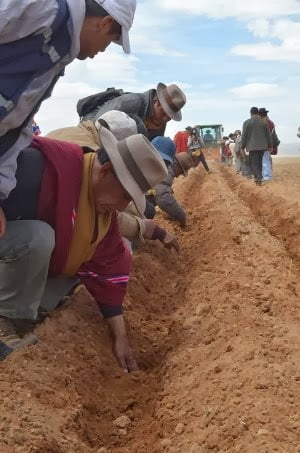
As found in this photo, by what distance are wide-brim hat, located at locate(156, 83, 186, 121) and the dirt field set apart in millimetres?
1244

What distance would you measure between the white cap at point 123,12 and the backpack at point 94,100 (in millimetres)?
2356

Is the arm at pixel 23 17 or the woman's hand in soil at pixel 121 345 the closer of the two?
the arm at pixel 23 17

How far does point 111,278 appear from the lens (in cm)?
361

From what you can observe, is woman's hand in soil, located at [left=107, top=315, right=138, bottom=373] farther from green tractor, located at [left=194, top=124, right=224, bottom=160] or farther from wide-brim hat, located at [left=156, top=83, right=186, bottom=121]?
green tractor, located at [left=194, top=124, right=224, bottom=160]

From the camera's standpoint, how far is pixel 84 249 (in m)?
3.47

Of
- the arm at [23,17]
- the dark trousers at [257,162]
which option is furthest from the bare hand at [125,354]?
the dark trousers at [257,162]

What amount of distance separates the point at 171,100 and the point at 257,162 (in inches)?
364

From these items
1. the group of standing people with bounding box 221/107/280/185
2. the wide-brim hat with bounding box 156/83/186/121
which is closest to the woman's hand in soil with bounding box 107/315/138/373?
the wide-brim hat with bounding box 156/83/186/121

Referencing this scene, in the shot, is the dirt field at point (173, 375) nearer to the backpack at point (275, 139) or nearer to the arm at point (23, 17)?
the arm at point (23, 17)

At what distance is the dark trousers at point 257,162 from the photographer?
47.1 feet

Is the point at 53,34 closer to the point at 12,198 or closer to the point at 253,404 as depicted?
the point at 12,198

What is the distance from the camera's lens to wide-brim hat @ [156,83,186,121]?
17.8 feet

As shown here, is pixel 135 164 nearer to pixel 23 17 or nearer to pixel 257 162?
pixel 23 17

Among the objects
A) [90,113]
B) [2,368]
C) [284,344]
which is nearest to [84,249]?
[2,368]
